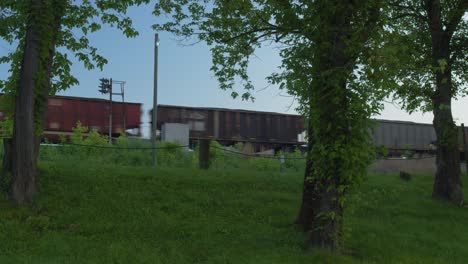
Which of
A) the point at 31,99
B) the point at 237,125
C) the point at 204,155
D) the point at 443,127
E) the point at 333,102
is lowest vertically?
the point at 204,155

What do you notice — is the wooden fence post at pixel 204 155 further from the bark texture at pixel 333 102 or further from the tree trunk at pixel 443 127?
the tree trunk at pixel 443 127

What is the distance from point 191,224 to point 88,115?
28102 millimetres

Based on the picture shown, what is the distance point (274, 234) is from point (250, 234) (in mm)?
522

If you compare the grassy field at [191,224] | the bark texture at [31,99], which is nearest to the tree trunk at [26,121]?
the bark texture at [31,99]

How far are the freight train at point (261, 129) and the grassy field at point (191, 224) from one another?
21.4 meters

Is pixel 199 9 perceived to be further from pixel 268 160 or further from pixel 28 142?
pixel 268 160

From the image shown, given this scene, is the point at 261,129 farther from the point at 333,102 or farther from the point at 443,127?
the point at 333,102

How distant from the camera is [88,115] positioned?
36625 millimetres

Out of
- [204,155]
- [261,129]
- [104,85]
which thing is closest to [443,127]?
[204,155]

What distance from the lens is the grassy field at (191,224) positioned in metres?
8.74

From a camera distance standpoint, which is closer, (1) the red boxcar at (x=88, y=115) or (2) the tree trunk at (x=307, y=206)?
(2) the tree trunk at (x=307, y=206)

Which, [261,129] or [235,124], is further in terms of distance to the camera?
[261,129]

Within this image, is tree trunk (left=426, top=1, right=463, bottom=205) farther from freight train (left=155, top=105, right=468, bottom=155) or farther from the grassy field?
freight train (left=155, top=105, right=468, bottom=155)

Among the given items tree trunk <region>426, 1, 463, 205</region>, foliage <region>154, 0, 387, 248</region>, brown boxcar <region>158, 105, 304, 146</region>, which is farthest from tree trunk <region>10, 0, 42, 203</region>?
brown boxcar <region>158, 105, 304, 146</region>
